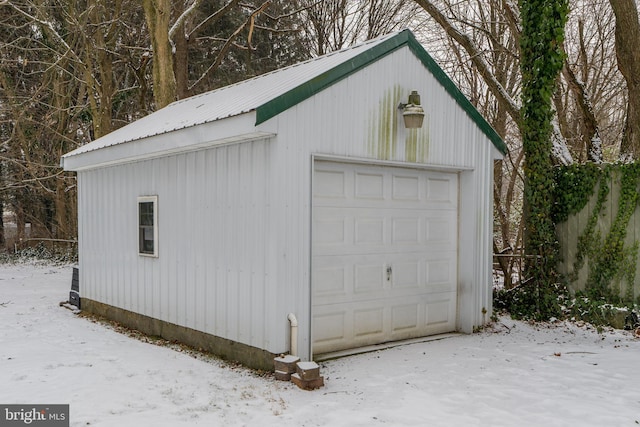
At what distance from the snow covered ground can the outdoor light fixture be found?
2.57m

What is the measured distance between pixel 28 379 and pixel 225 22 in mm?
13625

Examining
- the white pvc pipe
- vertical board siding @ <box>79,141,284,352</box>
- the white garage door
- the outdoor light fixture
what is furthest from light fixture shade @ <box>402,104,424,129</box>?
the white pvc pipe

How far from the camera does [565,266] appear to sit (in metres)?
7.51

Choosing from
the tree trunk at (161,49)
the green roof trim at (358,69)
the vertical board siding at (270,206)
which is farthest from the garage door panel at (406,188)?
the tree trunk at (161,49)

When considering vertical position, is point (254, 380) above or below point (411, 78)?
below

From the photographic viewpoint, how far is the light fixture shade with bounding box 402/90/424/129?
6.07 meters

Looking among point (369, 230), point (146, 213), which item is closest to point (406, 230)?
point (369, 230)

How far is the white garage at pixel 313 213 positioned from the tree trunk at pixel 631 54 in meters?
2.62

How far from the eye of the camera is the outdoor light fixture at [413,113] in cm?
607

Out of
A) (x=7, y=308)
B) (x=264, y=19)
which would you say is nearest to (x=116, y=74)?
(x=264, y=19)

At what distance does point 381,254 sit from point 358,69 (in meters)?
2.15

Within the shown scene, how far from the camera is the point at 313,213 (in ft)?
18.5

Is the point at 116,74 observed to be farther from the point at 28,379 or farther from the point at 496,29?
the point at 28,379

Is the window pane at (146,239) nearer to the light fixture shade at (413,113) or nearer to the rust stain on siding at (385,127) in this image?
the rust stain on siding at (385,127)
